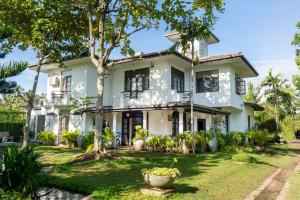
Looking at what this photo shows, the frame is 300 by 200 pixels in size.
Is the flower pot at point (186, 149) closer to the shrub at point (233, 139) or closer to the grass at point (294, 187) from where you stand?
the shrub at point (233, 139)

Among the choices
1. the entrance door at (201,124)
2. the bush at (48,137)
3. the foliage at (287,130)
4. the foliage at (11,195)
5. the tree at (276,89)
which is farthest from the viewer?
the tree at (276,89)

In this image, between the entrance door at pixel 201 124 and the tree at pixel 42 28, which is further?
the entrance door at pixel 201 124

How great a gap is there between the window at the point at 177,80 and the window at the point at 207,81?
1.68 metres

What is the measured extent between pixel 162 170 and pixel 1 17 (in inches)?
539

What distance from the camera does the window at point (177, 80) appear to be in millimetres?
21516

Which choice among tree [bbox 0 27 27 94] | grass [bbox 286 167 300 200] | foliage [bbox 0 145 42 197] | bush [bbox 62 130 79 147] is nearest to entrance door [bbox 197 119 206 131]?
bush [bbox 62 130 79 147]

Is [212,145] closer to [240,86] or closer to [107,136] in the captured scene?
[107,136]

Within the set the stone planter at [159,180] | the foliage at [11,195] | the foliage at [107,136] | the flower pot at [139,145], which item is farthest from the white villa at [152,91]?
the foliage at [11,195]

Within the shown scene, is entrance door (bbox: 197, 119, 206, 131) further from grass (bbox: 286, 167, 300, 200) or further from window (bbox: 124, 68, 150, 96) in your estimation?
grass (bbox: 286, 167, 300, 200)

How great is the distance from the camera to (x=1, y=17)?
16188 millimetres

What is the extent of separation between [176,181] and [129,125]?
13493 millimetres

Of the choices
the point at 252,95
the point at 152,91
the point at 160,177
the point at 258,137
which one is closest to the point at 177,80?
the point at 152,91

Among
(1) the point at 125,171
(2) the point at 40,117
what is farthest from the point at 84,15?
(2) the point at 40,117

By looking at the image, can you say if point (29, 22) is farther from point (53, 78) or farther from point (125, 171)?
point (125, 171)
